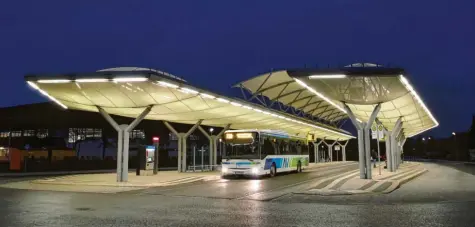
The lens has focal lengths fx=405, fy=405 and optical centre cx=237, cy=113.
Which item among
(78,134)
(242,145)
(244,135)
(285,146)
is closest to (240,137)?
(244,135)

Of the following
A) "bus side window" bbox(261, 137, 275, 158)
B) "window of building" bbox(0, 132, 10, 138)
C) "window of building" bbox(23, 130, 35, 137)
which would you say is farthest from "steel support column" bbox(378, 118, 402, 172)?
"window of building" bbox(0, 132, 10, 138)

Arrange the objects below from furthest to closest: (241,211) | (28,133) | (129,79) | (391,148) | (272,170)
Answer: (28,133) → (391,148) → (272,170) → (129,79) → (241,211)

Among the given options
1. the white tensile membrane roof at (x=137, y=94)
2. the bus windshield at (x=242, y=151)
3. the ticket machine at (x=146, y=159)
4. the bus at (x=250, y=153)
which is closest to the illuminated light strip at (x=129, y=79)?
the white tensile membrane roof at (x=137, y=94)

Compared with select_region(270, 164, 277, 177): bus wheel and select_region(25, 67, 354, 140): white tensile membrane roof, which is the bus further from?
select_region(25, 67, 354, 140): white tensile membrane roof

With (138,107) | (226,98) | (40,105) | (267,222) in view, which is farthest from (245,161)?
(40,105)

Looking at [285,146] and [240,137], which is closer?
[240,137]

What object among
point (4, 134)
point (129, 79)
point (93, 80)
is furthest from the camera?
point (4, 134)

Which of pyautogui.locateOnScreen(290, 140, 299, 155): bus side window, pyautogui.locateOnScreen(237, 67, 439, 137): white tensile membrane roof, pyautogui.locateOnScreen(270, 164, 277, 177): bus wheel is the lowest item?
pyautogui.locateOnScreen(270, 164, 277, 177): bus wheel

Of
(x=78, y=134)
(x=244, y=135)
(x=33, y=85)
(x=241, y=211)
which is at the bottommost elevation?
(x=241, y=211)

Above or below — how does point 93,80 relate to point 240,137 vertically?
above

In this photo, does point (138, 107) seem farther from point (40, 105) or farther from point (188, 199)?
point (40, 105)

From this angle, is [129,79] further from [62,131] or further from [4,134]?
[4,134]

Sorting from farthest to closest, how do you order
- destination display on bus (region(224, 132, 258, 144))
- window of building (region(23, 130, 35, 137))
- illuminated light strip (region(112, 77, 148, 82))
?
window of building (region(23, 130, 35, 137)) < destination display on bus (region(224, 132, 258, 144)) < illuminated light strip (region(112, 77, 148, 82))

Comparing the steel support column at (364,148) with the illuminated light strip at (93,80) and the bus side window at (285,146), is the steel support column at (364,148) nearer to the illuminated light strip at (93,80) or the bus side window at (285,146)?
the bus side window at (285,146)
